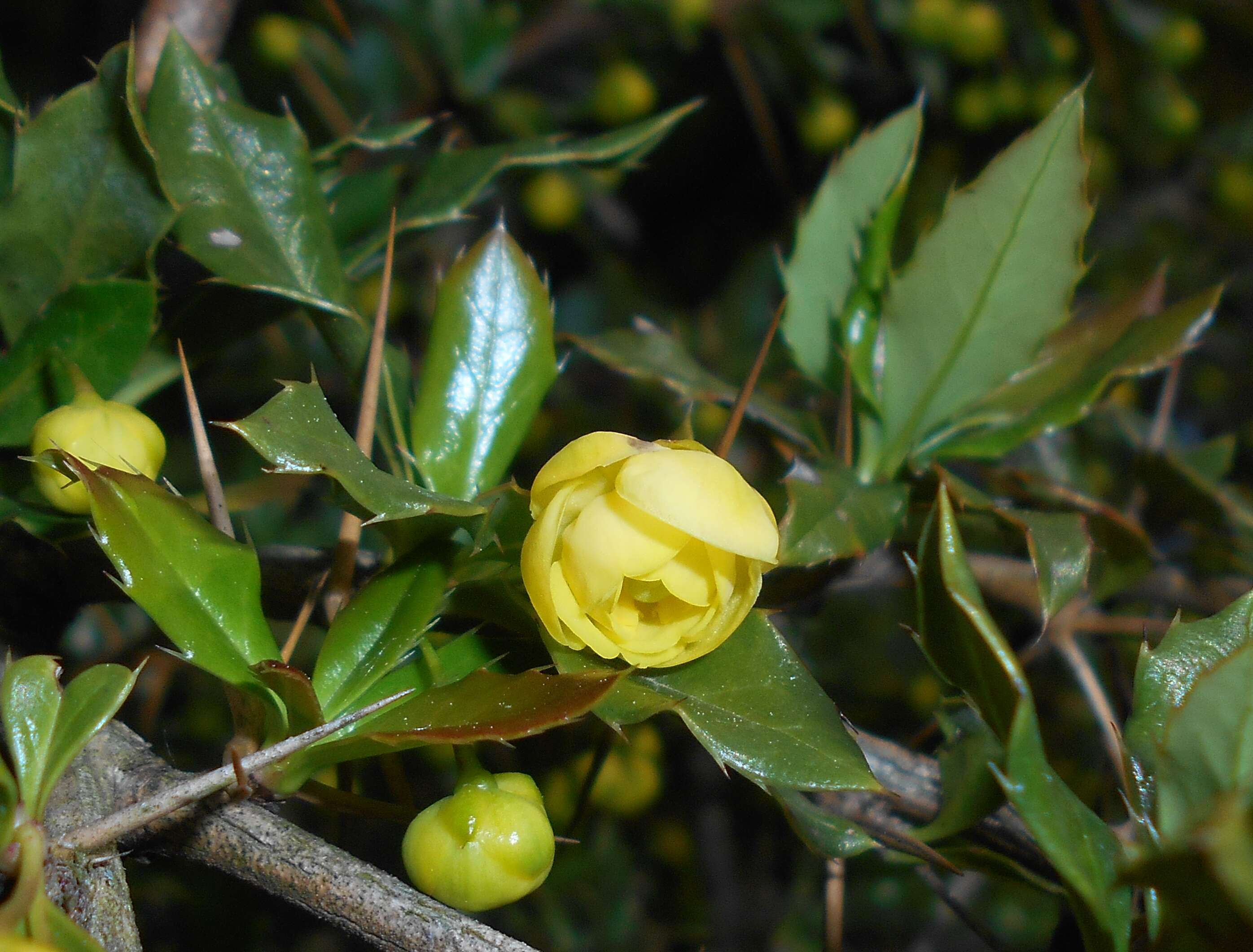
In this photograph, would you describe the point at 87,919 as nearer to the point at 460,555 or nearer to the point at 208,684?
the point at 460,555

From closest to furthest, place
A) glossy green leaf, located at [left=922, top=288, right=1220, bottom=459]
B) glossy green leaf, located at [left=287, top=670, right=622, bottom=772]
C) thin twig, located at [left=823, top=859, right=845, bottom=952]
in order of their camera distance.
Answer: glossy green leaf, located at [left=287, top=670, right=622, bottom=772]
thin twig, located at [left=823, top=859, right=845, bottom=952]
glossy green leaf, located at [left=922, top=288, right=1220, bottom=459]

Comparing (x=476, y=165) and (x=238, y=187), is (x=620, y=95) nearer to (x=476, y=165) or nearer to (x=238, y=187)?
(x=476, y=165)

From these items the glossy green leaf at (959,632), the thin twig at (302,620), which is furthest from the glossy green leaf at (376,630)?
the glossy green leaf at (959,632)

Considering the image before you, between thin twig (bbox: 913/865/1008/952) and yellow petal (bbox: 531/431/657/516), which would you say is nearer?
yellow petal (bbox: 531/431/657/516)

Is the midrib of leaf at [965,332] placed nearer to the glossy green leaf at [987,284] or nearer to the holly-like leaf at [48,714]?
the glossy green leaf at [987,284]

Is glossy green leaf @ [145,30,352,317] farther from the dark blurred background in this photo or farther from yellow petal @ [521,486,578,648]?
the dark blurred background

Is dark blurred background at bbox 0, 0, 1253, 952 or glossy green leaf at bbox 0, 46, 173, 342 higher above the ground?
glossy green leaf at bbox 0, 46, 173, 342

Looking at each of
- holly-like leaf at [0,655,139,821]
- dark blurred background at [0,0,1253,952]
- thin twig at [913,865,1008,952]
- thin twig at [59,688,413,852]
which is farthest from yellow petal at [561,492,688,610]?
dark blurred background at [0,0,1253,952]
